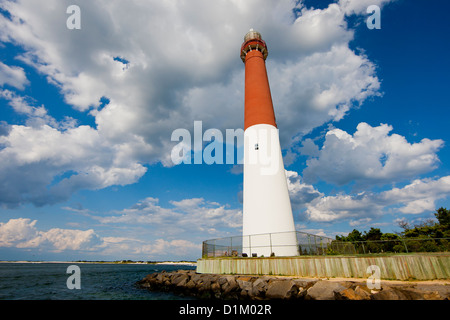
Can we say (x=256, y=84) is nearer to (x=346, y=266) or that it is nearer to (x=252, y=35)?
(x=252, y=35)

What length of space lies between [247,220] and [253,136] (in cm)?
743

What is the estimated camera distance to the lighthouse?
1753 centimetres

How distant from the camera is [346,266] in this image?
13.1 metres

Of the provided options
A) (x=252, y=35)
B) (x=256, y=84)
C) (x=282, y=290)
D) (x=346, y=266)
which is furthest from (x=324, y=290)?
(x=252, y=35)

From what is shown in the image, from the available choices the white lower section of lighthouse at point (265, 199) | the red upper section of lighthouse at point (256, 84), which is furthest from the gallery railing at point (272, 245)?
the red upper section of lighthouse at point (256, 84)

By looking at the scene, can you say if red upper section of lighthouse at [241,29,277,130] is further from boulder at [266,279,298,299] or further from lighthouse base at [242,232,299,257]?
boulder at [266,279,298,299]

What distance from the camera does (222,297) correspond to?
49.5 feet

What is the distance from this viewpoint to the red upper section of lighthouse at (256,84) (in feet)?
71.4

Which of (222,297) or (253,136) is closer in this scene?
(222,297)

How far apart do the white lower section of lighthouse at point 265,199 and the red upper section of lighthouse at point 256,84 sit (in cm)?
105

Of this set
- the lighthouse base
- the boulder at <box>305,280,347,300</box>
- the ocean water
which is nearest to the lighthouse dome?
the lighthouse base
